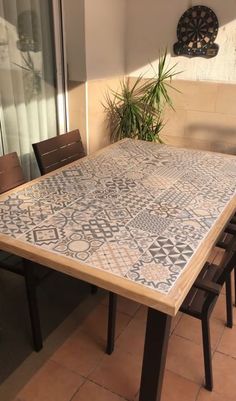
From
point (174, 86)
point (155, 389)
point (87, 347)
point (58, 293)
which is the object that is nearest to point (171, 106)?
point (174, 86)

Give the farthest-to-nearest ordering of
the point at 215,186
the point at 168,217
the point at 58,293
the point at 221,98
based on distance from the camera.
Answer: the point at 221,98
the point at 58,293
the point at 215,186
the point at 168,217

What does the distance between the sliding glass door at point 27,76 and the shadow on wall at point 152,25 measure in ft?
2.87

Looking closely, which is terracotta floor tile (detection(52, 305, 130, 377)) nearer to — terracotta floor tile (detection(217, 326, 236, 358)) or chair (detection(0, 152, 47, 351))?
chair (detection(0, 152, 47, 351))

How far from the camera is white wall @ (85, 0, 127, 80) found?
2711 mm

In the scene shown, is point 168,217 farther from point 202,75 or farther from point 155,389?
point 202,75

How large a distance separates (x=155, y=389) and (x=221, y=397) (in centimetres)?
51

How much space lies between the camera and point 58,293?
6.97 feet

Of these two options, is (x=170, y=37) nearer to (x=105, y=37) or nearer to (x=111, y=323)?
(x=105, y=37)

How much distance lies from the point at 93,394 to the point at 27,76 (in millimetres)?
2032

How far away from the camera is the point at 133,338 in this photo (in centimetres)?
180

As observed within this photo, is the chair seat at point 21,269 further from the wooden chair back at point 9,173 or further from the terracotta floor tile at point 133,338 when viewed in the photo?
the terracotta floor tile at point 133,338

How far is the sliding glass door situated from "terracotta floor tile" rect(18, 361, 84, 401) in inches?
56.9

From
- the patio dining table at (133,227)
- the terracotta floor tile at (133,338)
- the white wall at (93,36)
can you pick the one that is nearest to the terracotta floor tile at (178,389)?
the terracotta floor tile at (133,338)

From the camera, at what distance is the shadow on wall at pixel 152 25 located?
293 centimetres
